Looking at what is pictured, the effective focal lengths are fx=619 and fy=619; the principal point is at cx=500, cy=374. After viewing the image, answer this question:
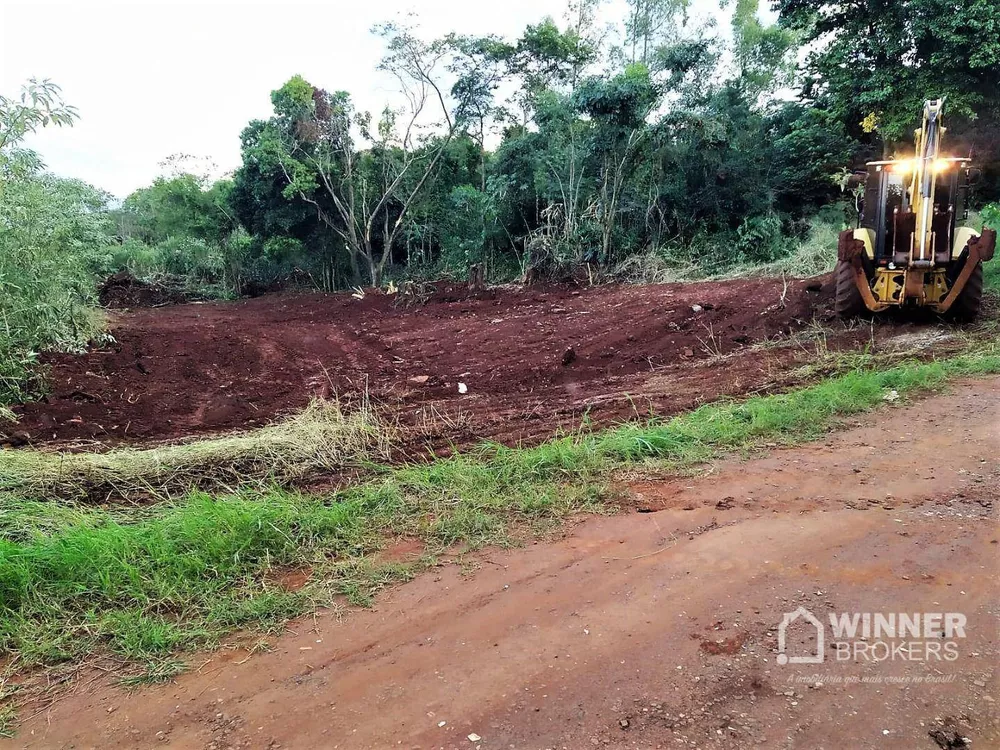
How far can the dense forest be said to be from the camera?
13.5 meters

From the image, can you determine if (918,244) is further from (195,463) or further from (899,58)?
(899,58)

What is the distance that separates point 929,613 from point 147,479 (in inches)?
172

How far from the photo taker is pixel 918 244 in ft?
23.4

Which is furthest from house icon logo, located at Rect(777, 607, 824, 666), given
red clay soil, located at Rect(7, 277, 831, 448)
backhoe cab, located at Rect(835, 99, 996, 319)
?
backhoe cab, located at Rect(835, 99, 996, 319)

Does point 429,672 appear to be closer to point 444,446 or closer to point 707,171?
point 444,446

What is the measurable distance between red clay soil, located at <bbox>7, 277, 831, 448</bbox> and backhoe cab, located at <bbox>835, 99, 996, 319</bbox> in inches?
39.6

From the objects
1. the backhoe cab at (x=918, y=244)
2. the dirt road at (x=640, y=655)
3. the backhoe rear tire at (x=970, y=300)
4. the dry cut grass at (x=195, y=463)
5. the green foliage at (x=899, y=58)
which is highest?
the green foliage at (x=899, y=58)

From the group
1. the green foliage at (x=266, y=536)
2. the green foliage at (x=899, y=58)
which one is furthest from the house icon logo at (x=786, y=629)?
the green foliage at (x=899, y=58)

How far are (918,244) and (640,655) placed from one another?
6.97 metres

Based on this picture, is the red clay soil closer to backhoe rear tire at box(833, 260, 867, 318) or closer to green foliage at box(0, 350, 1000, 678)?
backhoe rear tire at box(833, 260, 867, 318)

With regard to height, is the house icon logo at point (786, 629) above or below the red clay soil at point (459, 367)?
below

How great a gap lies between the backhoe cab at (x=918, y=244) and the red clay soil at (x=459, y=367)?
1.01m

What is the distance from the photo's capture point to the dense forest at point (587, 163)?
13.5 m

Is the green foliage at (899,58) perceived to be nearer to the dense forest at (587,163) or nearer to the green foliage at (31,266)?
the dense forest at (587,163)
